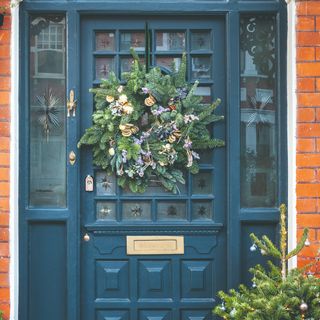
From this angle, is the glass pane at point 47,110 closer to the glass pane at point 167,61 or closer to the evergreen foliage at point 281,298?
the glass pane at point 167,61

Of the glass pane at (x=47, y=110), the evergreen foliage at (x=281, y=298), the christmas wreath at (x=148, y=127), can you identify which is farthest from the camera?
the glass pane at (x=47, y=110)

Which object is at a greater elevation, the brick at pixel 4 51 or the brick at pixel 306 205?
the brick at pixel 4 51

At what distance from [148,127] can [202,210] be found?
76 cm

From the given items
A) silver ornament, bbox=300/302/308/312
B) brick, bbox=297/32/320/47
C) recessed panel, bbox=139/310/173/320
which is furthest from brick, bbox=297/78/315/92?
recessed panel, bbox=139/310/173/320

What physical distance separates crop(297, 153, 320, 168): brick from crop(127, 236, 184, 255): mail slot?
1.06 m

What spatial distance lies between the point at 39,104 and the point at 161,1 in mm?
1212

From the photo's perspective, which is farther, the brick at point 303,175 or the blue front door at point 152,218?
the blue front door at point 152,218

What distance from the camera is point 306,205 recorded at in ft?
15.9

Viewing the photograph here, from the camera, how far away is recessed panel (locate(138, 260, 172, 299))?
5.13m

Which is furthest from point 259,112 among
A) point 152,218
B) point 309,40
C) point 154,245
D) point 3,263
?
point 3,263

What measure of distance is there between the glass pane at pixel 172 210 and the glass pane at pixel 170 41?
46.6 inches

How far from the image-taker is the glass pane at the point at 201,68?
5.14 meters

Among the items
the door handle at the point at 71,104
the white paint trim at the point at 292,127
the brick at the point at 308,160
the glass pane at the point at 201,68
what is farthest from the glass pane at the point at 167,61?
the brick at the point at 308,160

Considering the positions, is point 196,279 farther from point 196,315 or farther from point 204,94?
point 204,94
